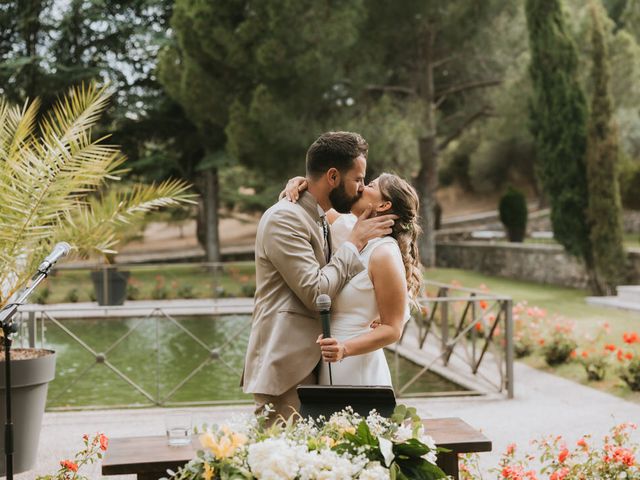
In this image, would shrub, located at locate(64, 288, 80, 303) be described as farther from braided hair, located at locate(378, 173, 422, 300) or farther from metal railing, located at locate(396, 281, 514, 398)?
braided hair, located at locate(378, 173, 422, 300)

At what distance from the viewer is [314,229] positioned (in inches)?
130

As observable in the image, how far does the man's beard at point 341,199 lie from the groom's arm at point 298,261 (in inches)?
6.4

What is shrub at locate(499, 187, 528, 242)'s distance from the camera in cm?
2595

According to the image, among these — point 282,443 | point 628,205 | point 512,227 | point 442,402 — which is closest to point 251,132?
point 512,227

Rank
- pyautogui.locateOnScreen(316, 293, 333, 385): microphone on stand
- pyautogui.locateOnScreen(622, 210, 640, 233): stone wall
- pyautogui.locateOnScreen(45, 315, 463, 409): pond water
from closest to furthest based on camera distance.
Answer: pyautogui.locateOnScreen(316, 293, 333, 385): microphone on stand, pyautogui.locateOnScreen(45, 315, 463, 409): pond water, pyautogui.locateOnScreen(622, 210, 640, 233): stone wall

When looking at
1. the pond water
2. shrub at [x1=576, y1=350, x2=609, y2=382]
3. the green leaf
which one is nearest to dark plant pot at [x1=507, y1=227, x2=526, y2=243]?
the pond water

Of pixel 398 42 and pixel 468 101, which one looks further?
pixel 468 101

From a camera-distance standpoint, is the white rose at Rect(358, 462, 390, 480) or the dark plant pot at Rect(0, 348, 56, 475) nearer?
the white rose at Rect(358, 462, 390, 480)

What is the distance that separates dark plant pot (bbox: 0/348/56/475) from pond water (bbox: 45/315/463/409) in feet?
6.82

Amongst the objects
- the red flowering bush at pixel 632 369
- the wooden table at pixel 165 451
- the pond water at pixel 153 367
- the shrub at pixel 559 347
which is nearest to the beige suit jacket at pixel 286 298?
the wooden table at pixel 165 451

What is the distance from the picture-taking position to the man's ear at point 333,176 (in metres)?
3.20

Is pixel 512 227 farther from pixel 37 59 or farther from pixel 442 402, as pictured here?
pixel 442 402

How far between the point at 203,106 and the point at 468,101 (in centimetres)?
848

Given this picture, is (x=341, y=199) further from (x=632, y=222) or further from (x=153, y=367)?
(x=632, y=222)
